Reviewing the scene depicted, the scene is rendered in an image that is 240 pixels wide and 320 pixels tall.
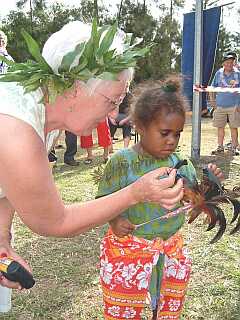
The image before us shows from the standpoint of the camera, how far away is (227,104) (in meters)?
9.03

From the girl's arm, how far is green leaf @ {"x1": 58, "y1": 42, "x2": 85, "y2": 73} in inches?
9.7

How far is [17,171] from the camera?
1465 mm

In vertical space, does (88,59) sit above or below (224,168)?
above

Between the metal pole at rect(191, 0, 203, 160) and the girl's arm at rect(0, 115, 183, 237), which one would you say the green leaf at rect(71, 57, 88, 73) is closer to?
the girl's arm at rect(0, 115, 183, 237)

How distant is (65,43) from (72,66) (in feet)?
0.31

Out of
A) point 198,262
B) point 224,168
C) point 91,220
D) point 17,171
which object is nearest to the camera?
point 17,171

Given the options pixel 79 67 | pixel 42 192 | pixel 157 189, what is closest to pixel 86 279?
pixel 157 189

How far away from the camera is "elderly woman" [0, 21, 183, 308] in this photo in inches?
58.5

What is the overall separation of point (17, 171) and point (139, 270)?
97 centimetres

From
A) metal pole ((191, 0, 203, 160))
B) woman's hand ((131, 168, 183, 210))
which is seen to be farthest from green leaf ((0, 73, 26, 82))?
metal pole ((191, 0, 203, 160))

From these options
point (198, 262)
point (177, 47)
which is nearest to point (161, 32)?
point (177, 47)

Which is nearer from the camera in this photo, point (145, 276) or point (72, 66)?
point (72, 66)

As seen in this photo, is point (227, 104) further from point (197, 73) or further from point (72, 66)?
point (72, 66)

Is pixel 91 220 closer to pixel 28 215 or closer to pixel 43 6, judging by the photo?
pixel 28 215
